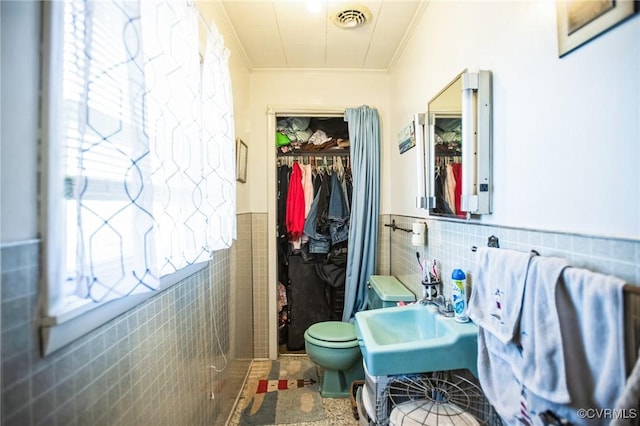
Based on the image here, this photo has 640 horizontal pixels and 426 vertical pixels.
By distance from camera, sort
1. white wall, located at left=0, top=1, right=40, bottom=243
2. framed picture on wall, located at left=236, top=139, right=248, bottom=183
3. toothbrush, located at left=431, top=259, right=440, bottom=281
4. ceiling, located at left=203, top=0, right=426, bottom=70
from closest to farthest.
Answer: white wall, located at left=0, top=1, right=40, bottom=243 → toothbrush, located at left=431, top=259, right=440, bottom=281 → ceiling, located at left=203, top=0, right=426, bottom=70 → framed picture on wall, located at left=236, top=139, right=248, bottom=183

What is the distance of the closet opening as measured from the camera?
2.64 m

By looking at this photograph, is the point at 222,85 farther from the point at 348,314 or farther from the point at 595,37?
the point at 348,314

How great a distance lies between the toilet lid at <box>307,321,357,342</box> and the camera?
1.91m

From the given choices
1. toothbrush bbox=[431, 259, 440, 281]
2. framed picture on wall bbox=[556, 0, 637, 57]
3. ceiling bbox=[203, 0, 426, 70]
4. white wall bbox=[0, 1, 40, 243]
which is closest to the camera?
white wall bbox=[0, 1, 40, 243]

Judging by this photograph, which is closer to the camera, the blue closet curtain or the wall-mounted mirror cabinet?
the wall-mounted mirror cabinet

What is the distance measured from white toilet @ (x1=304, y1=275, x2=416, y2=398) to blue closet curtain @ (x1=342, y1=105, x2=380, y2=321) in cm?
30

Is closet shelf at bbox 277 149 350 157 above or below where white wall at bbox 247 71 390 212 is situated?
below

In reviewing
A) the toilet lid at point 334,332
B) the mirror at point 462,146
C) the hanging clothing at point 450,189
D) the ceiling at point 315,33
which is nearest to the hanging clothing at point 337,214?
the toilet lid at point 334,332

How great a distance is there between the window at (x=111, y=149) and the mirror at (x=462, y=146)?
1067mm

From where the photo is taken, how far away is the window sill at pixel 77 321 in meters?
0.56

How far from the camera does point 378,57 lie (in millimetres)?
2291

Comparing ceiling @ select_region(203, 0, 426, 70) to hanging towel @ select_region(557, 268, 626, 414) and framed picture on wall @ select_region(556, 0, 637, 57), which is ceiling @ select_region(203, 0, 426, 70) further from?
hanging towel @ select_region(557, 268, 626, 414)

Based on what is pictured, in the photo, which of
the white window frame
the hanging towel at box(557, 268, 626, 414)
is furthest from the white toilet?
the white window frame

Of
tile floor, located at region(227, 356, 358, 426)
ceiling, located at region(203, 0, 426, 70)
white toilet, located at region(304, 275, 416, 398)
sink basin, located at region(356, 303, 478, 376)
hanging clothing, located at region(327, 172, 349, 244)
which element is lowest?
tile floor, located at region(227, 356, 358, 426)
